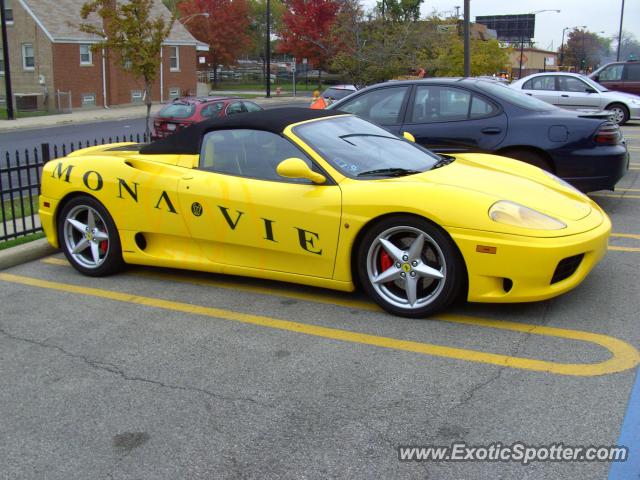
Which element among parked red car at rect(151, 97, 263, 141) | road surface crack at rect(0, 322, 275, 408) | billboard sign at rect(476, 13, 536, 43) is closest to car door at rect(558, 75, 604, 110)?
parked red car at rect(151, 97, 263, 141)

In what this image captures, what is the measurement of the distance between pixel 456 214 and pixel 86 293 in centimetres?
301

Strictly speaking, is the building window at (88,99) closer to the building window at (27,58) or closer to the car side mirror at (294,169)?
the building window at (27,58)

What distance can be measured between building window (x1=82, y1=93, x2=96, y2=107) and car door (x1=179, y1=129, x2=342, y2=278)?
32926mm

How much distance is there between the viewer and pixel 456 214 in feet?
14.7

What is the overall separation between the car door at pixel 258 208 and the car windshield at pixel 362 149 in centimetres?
20

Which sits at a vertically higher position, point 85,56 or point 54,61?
point 85,56

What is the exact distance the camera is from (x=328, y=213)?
4.83 metres

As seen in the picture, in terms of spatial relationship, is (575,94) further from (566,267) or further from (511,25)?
(511,25)

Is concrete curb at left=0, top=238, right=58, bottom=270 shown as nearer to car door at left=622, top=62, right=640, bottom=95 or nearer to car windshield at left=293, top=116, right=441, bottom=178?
car windshield at left=293, top=116, right=441, bottom=178

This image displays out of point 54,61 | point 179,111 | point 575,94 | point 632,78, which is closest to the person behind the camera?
point 179,111

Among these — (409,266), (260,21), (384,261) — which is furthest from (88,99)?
(260,21)

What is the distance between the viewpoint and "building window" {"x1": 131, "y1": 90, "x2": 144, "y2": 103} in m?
39.3

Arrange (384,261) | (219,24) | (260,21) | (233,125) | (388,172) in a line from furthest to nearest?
(260,21) → (219,24) → (233,125) → (388,172) → (384,261)

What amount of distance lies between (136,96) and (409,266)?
3764cm
